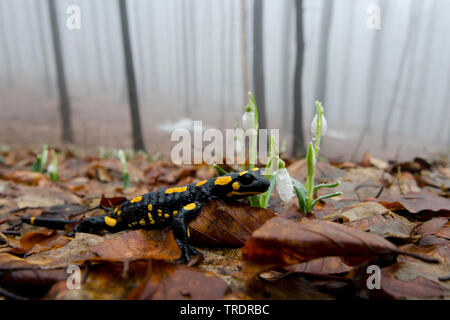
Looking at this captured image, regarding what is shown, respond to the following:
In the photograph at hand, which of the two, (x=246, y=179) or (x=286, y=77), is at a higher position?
(x=286, y=77)

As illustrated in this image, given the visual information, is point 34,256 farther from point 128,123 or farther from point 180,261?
point 128,123

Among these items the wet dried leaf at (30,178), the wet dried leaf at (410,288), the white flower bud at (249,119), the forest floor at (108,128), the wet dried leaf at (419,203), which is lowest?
the forest floor at (108,128)

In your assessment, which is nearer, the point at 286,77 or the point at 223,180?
the point at 223,180

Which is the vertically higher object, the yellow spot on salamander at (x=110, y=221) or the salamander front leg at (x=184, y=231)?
the salamander front leg at (x=184, y=231)

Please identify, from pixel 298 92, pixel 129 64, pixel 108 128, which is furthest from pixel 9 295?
pixel 108 128

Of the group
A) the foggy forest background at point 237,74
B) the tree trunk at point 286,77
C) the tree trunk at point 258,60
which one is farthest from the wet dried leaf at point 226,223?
the tree trunk at point 286,77

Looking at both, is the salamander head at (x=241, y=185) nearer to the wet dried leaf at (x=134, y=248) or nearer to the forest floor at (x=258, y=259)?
the forest floor at (x=258, y=259)

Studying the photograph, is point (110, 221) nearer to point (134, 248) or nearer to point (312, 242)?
point (134, 248)
